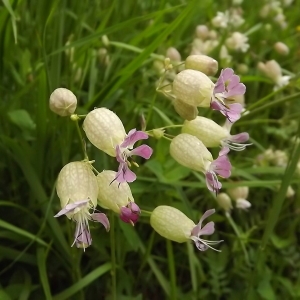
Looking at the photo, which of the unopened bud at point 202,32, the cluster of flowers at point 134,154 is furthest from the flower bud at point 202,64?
the unopened bud at point 202,32

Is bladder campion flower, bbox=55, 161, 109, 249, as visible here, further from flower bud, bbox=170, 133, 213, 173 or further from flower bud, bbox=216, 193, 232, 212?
flower bud, bbox=216, 193, 232, 212

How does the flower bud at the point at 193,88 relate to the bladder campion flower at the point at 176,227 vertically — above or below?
above

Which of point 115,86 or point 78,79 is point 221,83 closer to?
point 115,86

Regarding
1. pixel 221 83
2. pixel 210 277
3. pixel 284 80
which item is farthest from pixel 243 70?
pixel 221 83

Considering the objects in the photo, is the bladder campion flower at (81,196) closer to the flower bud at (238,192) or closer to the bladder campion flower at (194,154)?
the bladder campion flower at (194,154)

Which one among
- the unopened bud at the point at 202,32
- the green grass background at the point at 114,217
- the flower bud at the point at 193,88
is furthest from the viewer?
the unopened bud at the point at 202,32

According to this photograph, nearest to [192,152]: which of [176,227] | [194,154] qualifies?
[194,154]

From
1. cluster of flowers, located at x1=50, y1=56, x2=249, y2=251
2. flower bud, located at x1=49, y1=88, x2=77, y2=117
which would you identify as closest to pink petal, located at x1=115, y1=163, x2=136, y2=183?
cluster of flowers, located at x1=50, y1=56, x2=249, y2=251
